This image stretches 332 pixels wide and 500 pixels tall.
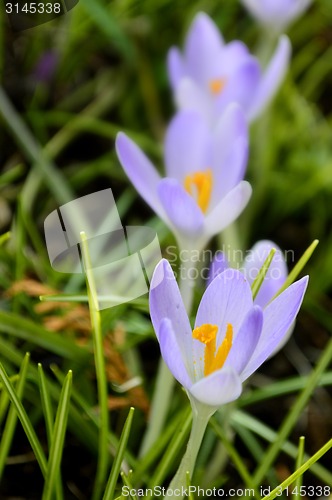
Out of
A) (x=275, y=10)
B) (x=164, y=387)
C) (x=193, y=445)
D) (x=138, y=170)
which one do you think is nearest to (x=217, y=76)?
(x=275, y=10)

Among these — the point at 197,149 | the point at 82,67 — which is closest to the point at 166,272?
the point at 197,149

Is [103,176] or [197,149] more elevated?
[197,149]

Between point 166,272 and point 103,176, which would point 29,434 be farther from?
point 103,176

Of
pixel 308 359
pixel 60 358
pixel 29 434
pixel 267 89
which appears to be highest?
pixel 267 89

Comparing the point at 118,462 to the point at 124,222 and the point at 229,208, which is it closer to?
the point at 229,208

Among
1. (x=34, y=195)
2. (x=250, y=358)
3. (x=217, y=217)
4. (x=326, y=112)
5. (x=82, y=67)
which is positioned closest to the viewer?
(x=250, y=358)

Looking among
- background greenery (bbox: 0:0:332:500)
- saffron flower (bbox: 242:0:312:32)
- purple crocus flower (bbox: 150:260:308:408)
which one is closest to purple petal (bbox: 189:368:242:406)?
purple crocus flower (bbox: 150:260:308:408)

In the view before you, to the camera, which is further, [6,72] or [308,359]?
[6,72]
